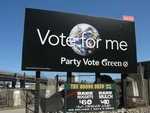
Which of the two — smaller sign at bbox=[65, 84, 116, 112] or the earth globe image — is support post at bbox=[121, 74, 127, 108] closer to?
smaller sign at bbox=[65, 84, 116, 112]

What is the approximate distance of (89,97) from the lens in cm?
1409

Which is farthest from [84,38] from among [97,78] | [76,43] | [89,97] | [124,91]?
[124,91]

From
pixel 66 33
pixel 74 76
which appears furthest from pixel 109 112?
pixel 66 33

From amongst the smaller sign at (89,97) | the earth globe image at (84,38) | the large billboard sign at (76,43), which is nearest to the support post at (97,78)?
the large billboard sign at (76,43)

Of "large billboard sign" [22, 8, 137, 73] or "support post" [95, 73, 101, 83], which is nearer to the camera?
"large billboard sign" [22, 8, 137, 73]

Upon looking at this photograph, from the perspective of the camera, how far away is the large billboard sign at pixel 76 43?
13805mm

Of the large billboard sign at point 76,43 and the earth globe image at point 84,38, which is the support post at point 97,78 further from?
the earth globe image at point 84,38

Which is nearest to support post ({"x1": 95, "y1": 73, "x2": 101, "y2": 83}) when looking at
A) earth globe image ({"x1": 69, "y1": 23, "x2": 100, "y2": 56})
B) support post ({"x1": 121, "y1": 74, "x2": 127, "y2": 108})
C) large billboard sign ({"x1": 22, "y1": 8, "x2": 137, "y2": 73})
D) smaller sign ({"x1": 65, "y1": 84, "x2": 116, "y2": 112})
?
large billboard sign ({"x1": 22, "y1": 8, "x2": 137, "y2": 73})

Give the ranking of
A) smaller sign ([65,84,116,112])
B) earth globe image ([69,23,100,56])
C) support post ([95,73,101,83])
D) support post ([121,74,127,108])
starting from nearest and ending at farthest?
1. smaller sign ([65,84,116,112])
2. earth globe image ([69,23,100,56])
3. support post ([95,73,101,83])
4. support post ([121,74,127,108])

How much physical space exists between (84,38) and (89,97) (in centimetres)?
324

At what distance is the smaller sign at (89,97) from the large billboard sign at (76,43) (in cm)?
110

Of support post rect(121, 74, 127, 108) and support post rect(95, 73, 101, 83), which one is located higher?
support post rect(95, 73, 101, 83)

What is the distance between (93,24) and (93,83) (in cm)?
330

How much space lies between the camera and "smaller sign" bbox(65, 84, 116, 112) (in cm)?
1380
